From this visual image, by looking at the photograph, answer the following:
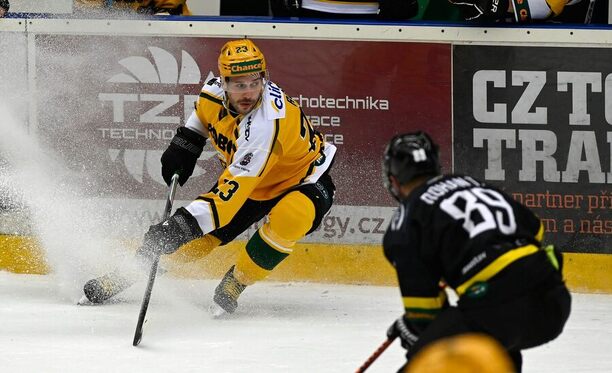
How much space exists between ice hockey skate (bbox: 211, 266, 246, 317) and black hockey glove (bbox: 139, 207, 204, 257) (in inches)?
16.8

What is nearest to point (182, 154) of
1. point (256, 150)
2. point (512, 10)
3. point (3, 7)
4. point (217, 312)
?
point (256, 150)

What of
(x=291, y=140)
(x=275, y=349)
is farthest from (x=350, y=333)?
(x=291, y=140)

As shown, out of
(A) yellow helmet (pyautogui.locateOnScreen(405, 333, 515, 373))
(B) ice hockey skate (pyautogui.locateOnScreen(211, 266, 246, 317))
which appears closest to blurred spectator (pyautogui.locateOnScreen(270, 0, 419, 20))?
(B) ice hockey skate (pyautogui.locateOnScreen(211, 266, 246, 317))

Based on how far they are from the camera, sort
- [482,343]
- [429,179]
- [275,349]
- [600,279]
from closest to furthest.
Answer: [482,343] → [429,179] → [275,349] → [600,279]

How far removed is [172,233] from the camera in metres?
4.36

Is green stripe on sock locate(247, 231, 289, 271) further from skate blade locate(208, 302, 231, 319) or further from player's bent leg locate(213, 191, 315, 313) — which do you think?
skate blade locate(208, 302, 231, 319)

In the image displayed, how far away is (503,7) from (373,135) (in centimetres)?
77

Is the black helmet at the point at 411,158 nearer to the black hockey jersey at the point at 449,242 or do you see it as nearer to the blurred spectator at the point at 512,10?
the black hockey jersey at the point at 449,242

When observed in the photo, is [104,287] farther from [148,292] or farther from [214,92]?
[214,92]

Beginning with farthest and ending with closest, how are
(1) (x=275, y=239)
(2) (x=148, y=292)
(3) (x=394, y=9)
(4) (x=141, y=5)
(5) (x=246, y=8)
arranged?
(5) (x=246, y=8), (4) (x=141, y=5), (3) (x=394, y=9), (1) (x=275, y=239), (2) (x=148, y=292)

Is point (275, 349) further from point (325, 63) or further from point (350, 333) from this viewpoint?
point (325, 63)

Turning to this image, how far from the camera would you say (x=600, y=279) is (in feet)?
17.5

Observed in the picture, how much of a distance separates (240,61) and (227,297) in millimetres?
894

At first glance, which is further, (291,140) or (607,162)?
(607,162)
